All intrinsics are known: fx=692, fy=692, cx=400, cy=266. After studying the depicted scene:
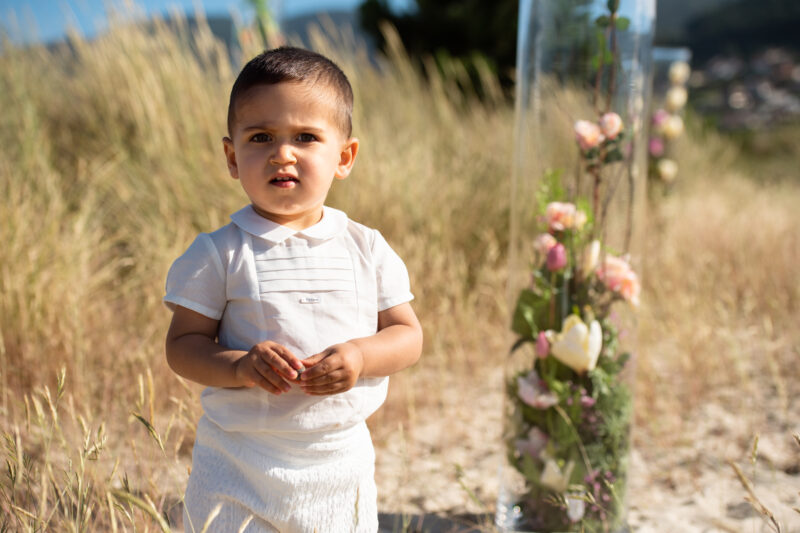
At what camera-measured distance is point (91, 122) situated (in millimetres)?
3631

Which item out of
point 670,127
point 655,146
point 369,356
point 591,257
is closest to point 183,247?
point 591,257

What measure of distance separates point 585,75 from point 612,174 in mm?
Result: 263

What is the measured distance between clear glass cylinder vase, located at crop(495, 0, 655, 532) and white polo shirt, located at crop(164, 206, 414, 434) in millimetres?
797

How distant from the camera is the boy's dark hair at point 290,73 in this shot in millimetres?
1022

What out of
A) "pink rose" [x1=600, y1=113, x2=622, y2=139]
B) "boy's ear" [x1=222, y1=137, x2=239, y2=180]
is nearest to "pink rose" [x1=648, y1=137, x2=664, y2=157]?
"pink rose" [x1=600, y1=113, x2=622, y2=139]

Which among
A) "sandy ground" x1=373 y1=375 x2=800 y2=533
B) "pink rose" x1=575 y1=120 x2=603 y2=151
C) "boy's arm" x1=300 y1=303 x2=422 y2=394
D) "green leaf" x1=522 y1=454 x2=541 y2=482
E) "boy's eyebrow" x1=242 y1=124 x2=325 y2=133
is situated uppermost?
"boy's eyebrow" x1=242 y1=124 x2=325 y2=133

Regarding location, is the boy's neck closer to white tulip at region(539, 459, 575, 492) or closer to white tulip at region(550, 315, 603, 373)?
white tulip at region(550, 315, 603, 373)

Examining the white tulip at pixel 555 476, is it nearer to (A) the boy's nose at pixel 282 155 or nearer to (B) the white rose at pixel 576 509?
(B) the white rose at pixel 576 509

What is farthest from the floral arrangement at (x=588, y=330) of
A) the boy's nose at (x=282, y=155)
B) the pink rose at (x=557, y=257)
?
the boy's nose at (x=282, y=155)

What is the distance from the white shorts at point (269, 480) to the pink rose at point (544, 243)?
860 mm

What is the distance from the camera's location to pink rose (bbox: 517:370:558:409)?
1.74 m

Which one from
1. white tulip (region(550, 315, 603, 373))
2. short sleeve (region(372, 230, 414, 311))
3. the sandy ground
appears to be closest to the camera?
short sleeve (region(372, 230, 414, 311))

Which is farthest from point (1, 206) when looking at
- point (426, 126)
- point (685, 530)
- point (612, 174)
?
point (426, 126)

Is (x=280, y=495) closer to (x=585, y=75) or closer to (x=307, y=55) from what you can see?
(x=307, y=55)
